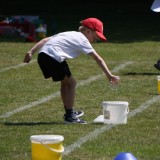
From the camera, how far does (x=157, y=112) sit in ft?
37.3

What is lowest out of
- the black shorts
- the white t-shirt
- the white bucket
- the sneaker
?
the sneaker

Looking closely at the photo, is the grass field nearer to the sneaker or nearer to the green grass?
the green grass

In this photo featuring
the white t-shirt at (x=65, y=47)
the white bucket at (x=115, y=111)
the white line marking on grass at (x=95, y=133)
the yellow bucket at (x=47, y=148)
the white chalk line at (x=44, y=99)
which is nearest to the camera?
the yellow bucket at (x=47, y=148)

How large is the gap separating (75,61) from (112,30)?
896cm

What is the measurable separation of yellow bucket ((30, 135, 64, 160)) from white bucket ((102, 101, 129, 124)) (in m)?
2.81

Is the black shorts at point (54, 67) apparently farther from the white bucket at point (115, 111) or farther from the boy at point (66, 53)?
the white bucket at point (115, 111)

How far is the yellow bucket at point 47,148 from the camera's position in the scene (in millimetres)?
7383

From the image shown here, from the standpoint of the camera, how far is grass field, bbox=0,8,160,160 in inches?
342

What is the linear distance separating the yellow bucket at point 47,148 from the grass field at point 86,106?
2.07 ft

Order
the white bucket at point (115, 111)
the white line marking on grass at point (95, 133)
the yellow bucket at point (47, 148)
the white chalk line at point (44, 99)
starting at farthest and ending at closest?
the white chalk line at point (44, 99), the white bucket at point (115, 111), the white line marking on grass at point (95, 133), the yellow bucket at point (47, 148)

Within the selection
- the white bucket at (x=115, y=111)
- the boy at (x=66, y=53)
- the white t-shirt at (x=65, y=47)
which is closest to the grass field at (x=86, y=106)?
the white bucket at (x=115, y=111)

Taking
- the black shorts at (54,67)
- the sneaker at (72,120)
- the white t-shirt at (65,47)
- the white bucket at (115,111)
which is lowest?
the sneaker at (72,120)

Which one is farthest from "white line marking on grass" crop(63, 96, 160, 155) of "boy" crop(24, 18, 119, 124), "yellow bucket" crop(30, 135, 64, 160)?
"yellow bucket" crop(30, 135, 64, 160)

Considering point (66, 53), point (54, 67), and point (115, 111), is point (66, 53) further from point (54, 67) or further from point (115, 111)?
point (115, 111)
